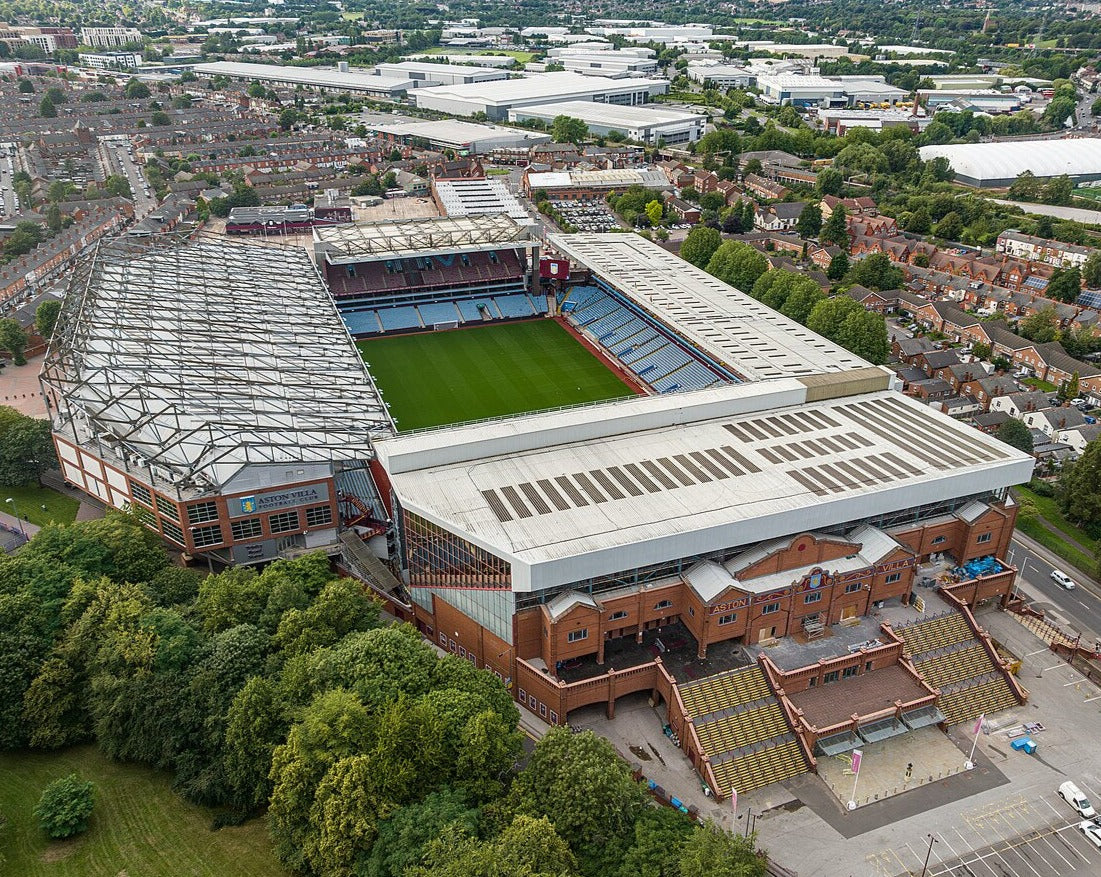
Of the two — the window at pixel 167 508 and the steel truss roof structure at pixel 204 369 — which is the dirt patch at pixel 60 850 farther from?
the steel truss roof structure at pixel 204 369

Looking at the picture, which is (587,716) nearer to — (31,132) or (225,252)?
(225,252)


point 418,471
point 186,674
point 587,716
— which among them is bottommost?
point 587,716

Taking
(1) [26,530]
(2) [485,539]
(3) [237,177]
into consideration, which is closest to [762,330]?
(2) [485,539]

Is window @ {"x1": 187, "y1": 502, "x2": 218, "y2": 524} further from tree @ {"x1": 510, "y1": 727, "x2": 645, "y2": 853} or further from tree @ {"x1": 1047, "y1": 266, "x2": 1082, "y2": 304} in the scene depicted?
tree @ {"x1": 1047, "y1": 266, "x2": 1082, "y2": 304}

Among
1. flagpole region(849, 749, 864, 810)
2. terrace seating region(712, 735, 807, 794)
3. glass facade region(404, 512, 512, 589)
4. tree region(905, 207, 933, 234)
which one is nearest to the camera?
flagpole region(849, 749, 864, 810)

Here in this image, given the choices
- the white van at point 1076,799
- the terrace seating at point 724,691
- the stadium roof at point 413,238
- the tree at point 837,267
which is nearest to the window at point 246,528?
the terrace seating at point 724,691

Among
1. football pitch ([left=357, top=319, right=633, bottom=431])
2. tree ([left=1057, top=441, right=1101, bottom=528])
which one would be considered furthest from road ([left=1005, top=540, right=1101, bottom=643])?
football pitch ([left=357, top=319, right=633, bottom=431])
